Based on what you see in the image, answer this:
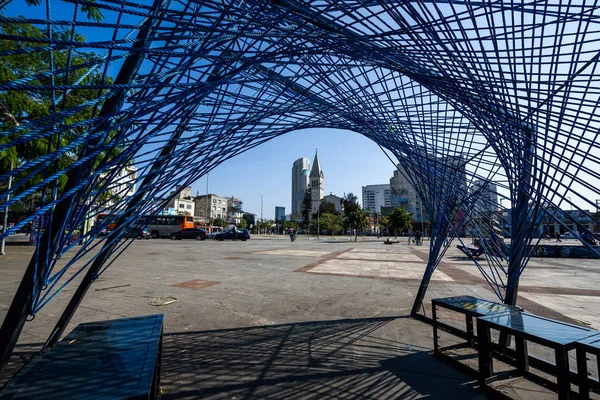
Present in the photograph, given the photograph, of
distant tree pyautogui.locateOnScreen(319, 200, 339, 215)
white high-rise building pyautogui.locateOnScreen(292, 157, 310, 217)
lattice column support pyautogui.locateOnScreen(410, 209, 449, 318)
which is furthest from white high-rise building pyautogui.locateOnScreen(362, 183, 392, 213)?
lattice column support pyautogui.locateOnScreen(410, 209, 449, 318)

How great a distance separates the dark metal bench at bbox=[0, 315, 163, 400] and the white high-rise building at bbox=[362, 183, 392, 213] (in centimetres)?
14590

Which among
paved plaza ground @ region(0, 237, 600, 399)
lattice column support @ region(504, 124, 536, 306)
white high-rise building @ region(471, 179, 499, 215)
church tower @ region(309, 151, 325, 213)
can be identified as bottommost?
paved plaza ground @ region(0, 237, 600, 399)

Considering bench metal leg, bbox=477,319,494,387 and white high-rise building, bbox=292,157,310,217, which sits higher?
white high-rise building, bbox=292,157,310,217

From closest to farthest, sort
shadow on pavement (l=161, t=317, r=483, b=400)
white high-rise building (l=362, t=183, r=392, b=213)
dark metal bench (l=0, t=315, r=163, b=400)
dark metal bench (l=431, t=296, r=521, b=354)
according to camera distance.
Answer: dark metal bench (l=0, t=315, r=163, b=400)
shadow on pavement (l=161, t=317, r=483, b=400)
dark metal bench (l=431, t=296, r=521, b=354)
white high-rise building (l=362, t=183, r=392, b=213)

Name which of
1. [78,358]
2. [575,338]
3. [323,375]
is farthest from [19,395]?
[575,338]

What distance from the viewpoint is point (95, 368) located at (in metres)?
1.91

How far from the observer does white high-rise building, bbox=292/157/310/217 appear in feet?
458

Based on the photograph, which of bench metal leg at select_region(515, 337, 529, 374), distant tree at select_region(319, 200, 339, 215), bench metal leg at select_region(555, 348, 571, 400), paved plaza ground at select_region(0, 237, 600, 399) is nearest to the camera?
bench metal leg at select_region(555, 348, 571, 400)

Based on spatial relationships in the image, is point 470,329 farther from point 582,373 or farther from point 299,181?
point 299,181

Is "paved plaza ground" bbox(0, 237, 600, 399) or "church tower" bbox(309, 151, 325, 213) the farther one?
"church tower" bbox(309, 151, 325, 213)

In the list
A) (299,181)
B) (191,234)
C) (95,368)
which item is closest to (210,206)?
(191,234)

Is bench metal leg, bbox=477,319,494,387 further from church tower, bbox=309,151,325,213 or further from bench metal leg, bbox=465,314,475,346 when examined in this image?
church tower, bbox=309,151,325,213

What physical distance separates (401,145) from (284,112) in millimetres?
2160

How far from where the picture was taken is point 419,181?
5465 mm
